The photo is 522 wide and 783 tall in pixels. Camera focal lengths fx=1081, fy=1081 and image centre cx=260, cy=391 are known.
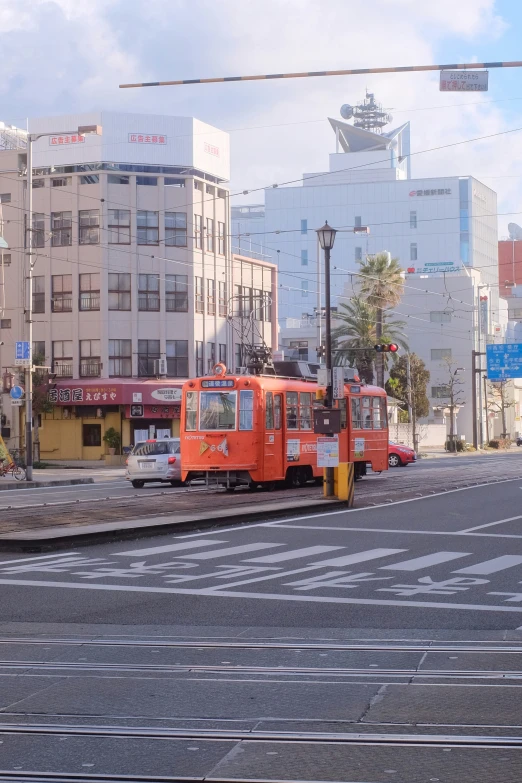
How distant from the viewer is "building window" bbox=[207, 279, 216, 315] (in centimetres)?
5984

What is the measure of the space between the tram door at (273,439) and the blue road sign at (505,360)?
40.5m

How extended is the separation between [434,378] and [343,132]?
72.3 m

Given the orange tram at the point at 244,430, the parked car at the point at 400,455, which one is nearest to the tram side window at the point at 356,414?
the orange tram at the point at 244,430

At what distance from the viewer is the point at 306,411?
31.5 m

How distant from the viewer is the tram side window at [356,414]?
34062 millimetres

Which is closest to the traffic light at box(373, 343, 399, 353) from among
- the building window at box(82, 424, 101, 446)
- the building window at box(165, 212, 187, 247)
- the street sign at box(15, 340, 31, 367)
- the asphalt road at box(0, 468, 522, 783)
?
the street sign at box(15, 340, 31, 367)

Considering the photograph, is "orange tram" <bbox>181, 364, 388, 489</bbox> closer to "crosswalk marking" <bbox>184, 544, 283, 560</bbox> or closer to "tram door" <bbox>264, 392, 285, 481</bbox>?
"tram door" <bbox>264, 392, 285, 481</bbox>

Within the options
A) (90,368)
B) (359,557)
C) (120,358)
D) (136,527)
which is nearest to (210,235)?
(120,358)

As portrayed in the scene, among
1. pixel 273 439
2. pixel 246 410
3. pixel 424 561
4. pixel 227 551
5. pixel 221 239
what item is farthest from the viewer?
pixel 221 239

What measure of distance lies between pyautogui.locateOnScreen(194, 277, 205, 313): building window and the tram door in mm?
29479

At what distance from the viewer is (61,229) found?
57312 millimetres

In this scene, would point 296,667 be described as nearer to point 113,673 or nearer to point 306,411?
point 113,673

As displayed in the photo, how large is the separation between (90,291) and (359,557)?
143 ft

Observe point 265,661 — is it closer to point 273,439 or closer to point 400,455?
point 273,439
